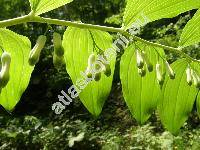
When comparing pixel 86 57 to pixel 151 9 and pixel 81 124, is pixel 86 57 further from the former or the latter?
pixel 81 124

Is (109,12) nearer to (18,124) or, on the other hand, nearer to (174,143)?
(18,124)

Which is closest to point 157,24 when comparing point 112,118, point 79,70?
point 112,118

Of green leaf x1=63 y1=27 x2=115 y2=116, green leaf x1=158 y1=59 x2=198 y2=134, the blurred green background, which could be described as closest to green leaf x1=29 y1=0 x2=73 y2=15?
green leaf x1=63 y1=27 x2=115 y2=116

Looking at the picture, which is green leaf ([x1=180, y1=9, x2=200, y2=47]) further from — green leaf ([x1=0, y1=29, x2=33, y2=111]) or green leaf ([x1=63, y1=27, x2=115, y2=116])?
green leaf ([x1=0, y1=29, x2=33, y2=111])

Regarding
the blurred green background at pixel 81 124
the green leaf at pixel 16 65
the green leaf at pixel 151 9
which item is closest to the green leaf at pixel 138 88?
the green leaf at pixel 151 9

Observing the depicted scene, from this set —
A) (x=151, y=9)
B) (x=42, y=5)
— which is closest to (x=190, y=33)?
(x=151, y=9)
